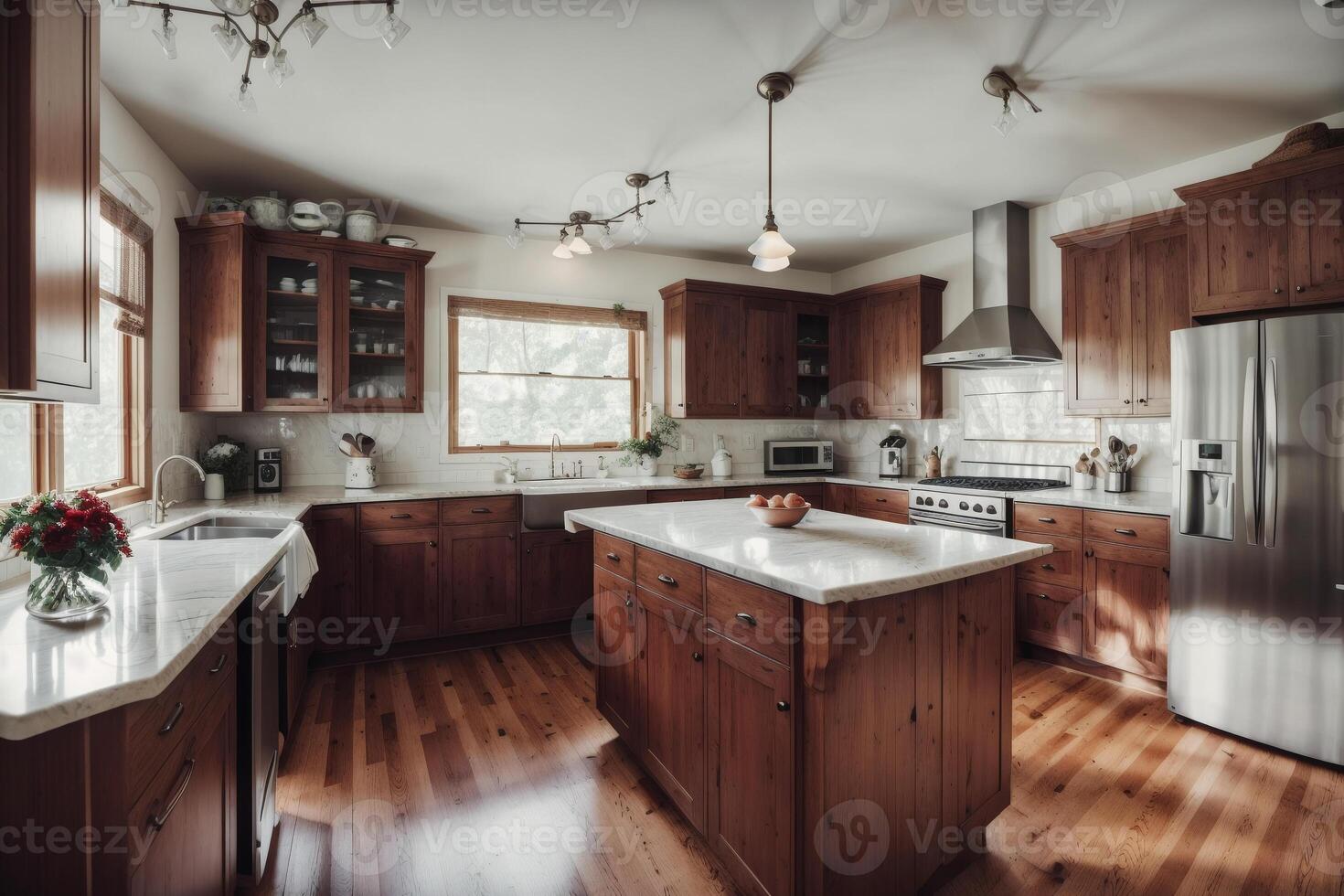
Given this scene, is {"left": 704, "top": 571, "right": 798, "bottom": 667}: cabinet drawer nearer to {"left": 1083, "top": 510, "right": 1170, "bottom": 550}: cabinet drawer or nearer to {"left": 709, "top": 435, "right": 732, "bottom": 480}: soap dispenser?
{"left": 1083, "top": 510, "right": 1170, "bottom": 550}: cabinet drawer

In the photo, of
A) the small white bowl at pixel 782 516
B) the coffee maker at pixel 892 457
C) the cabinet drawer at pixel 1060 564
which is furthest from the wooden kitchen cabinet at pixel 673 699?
the coffee maker at pixel 892 457

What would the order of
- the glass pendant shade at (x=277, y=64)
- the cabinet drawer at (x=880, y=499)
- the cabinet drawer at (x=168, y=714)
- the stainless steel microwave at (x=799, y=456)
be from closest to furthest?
the cabinet drawer at (x=168, y=714), the glass pendant shade at (x=277, y=64), the cabinet drawer at (x=880, y=499), the stainless steel microwave at (x=799, y=456)

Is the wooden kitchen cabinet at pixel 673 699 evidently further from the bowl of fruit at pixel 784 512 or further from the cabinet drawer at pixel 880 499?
the cabinet drawer at pixel 880 499

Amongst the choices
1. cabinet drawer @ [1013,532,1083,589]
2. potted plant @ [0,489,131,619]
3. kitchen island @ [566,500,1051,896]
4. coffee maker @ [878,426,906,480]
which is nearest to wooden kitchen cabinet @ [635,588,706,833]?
kitchen island @ [566,500,1051,896]

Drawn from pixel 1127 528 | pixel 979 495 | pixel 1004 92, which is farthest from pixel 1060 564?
pixel 1004 92

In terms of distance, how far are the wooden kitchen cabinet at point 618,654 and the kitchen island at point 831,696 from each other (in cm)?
14

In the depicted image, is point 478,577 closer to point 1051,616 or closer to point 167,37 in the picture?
point 167,37

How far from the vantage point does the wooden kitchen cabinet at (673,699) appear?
201cm

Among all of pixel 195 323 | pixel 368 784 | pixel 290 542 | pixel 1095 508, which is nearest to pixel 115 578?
pixel 290 542

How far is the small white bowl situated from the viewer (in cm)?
232

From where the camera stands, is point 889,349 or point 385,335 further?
point 889,349

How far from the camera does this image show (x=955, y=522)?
12.8 ft

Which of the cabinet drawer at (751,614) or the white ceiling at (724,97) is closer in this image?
the cabinet drawer at (751,614)

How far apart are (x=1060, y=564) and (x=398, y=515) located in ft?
12.1
